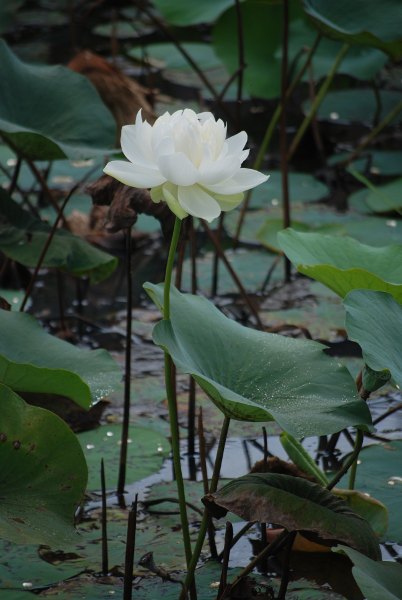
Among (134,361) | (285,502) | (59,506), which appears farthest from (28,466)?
(134,361)

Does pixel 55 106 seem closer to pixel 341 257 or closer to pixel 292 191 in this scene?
pixel 341 257

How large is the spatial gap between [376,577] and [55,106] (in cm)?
140

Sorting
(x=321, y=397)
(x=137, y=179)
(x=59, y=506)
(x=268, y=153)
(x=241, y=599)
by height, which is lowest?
(x=268, y=153)

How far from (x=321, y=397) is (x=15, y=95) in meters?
1.18

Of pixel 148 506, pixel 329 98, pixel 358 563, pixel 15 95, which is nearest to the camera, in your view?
pixel 358 563

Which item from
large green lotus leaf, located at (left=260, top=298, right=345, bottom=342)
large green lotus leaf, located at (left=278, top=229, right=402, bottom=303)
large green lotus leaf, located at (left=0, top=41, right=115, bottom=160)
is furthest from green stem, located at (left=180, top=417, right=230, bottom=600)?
large green lotus leaf, located at (left=260, top=298, right=345, bottom=342)

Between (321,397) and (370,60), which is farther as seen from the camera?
(370,60)

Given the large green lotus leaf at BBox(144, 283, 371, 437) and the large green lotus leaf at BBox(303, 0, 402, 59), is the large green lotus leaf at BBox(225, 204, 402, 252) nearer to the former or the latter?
the large green lotus leaf at BBox(303, 0, 402, 59)

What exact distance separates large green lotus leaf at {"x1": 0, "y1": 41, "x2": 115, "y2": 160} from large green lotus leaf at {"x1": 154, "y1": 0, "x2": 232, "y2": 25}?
1.58 m

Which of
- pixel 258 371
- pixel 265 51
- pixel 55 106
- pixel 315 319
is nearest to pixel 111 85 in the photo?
pixel 265 51

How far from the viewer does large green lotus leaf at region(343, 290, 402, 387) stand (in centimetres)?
123

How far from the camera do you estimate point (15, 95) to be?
2225 mm

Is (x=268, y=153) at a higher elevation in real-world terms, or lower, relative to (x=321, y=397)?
lower

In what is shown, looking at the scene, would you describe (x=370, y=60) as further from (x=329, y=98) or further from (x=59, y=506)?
(x=59, y=506)
